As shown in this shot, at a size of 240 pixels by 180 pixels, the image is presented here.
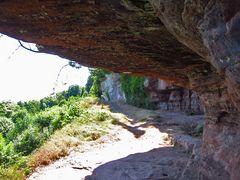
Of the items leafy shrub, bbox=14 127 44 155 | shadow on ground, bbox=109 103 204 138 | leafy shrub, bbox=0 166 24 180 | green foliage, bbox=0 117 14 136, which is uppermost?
shadow on ground, bbox=109 103 204 138

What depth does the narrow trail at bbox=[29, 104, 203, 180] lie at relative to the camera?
9766 millimetres

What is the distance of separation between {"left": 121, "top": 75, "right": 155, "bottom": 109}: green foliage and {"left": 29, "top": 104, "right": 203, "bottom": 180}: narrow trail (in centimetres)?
789

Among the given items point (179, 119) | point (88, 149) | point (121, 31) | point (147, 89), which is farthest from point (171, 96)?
point (121, 31)

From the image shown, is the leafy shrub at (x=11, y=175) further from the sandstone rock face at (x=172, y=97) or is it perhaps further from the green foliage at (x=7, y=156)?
the sandstone rock face at (x=172, y=97)

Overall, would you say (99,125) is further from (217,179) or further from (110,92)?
(110,92)

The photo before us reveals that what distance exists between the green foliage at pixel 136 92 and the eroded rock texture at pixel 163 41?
1701 cm

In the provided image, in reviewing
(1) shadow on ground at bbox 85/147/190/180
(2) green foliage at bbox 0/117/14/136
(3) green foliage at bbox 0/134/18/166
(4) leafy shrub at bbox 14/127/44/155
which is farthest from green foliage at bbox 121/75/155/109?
(2) green foliage at bbox 0/117/14/136

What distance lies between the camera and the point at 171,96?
2333 cm

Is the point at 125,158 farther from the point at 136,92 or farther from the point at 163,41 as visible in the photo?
the point at 136,92

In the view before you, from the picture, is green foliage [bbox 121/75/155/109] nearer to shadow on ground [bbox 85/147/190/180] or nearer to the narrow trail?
the narrow trail

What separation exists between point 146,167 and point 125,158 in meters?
1.61

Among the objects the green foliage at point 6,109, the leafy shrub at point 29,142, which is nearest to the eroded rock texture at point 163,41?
the leafy shrub at point 29,142

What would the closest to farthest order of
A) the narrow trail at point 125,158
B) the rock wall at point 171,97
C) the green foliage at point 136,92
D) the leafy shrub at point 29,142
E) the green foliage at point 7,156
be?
the narrow trail at point 125,158 < the green foliage at point 7,156 < the leafy shrub at point 29,142 < the rock wall at point 171,97 < the green foliage at point 136,92

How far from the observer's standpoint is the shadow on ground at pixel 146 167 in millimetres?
9297
